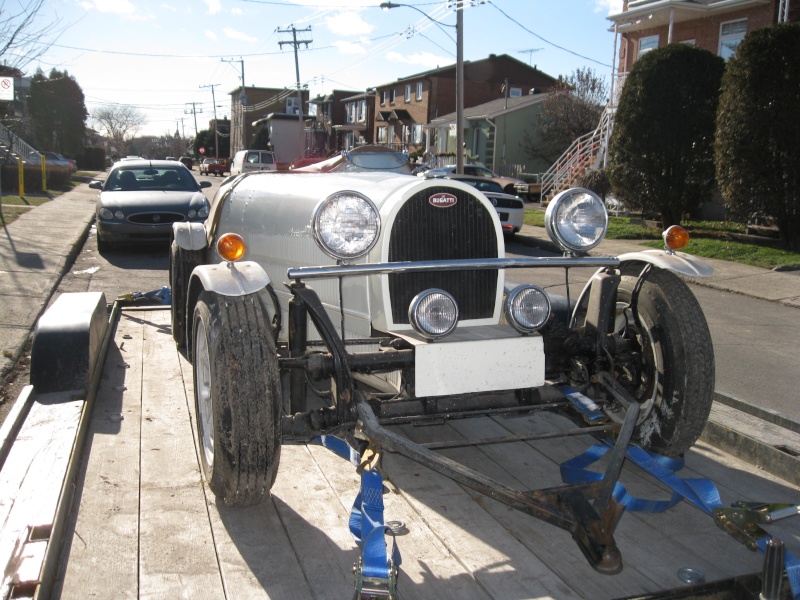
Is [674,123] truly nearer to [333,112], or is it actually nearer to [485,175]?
[485,175]

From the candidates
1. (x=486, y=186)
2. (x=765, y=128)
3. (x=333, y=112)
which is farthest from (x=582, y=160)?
(x=333, y=112)

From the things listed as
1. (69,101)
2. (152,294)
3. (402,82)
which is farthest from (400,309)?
(69,101)

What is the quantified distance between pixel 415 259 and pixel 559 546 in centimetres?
154

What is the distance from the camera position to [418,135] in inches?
1938

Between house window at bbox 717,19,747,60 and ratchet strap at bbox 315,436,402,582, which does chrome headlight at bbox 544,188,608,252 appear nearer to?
ratchet strap at bbox 315,436,402,582

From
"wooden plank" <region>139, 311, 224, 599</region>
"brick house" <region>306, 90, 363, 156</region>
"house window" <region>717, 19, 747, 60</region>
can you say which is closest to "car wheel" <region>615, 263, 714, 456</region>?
"wooden plank" <region>139, 311, 224, 599</region>

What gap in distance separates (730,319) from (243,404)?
23.1 feet

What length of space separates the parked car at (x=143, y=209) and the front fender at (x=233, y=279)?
8971 millimetres

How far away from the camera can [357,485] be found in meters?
3.61

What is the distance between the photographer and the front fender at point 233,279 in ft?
10.4

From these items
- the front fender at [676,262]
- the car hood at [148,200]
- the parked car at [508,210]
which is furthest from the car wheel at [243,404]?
the parked car at [508,210]

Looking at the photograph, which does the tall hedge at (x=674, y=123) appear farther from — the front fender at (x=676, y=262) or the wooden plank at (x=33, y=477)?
the wooden plank at (x=33, y=477)

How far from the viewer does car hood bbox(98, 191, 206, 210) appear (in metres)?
12.3

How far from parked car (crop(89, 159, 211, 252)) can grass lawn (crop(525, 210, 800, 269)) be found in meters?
8.42
